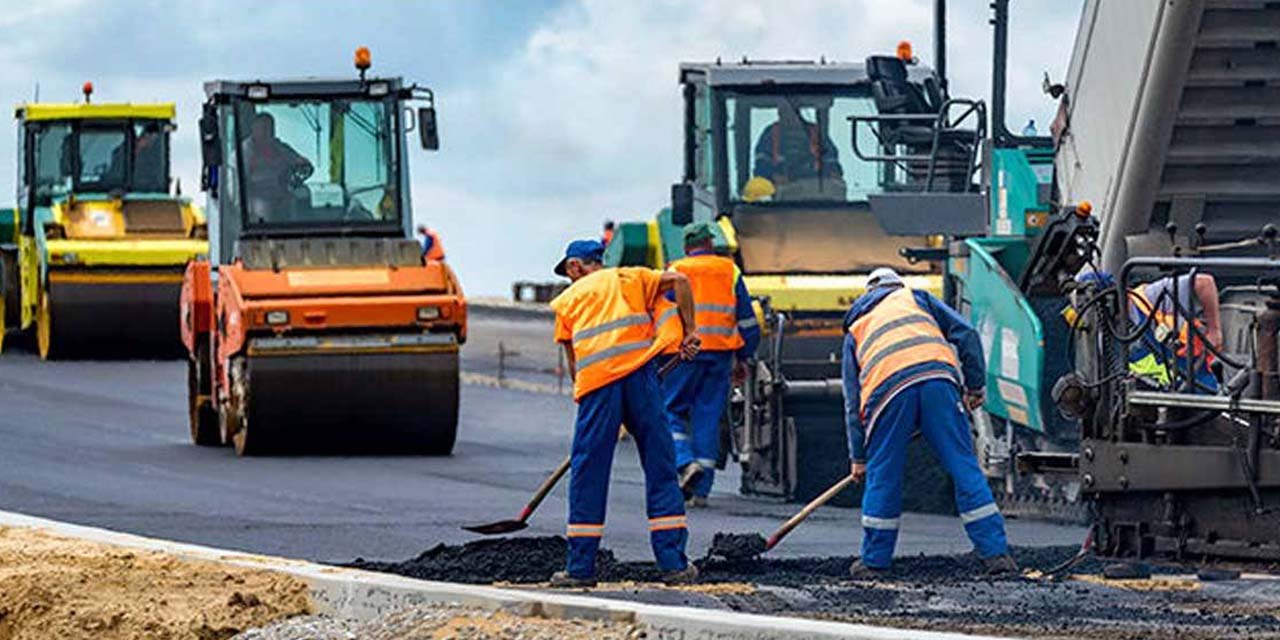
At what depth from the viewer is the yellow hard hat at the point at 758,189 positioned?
20.1 meters

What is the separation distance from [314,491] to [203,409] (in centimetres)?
443

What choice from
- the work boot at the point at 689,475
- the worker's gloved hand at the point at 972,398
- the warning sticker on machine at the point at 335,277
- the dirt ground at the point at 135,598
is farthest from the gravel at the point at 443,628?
the warning sticker on machine at the point at 335,277

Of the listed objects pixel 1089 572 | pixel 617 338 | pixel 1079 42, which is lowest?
pixel 1089 572

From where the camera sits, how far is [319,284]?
19.9 meters

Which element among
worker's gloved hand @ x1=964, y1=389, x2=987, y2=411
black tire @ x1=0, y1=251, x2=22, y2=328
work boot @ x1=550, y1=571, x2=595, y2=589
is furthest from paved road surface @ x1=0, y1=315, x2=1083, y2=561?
black tire @ x1=0, y1=251, x2=22, y2=328

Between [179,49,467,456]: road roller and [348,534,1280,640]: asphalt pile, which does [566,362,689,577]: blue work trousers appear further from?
[179,49,467,456]: road roller

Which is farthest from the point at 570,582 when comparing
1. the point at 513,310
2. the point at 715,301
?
the point at 513,310

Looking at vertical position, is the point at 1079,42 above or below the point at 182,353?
above

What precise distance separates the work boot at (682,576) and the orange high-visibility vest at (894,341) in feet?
4.37

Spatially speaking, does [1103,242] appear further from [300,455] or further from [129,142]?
[129,142]

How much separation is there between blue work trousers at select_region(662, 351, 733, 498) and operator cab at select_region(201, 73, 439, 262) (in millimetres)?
4771

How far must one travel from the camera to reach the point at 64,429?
2169 centimetres

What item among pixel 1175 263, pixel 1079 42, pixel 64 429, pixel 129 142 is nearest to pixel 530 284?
pixel 129 142

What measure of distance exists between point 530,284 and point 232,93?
73.2 ft
